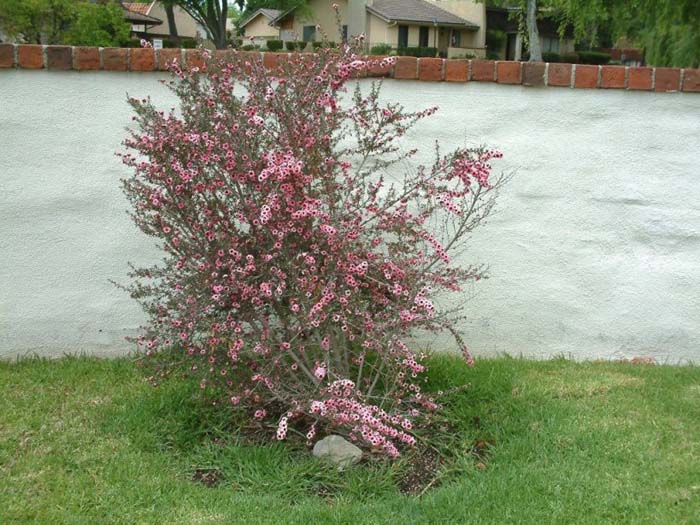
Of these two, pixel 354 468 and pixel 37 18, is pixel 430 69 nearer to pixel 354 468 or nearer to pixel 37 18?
pixel 354 468

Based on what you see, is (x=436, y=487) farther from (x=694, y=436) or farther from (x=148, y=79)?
(x=148, y=79)

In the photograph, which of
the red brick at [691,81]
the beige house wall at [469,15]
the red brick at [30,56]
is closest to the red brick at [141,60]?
the red brick at [30,56]

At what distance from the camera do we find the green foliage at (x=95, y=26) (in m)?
27.3

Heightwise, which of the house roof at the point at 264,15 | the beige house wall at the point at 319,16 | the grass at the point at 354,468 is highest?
A: the house roof at the point at 264,15

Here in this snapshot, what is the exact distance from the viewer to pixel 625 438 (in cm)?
414

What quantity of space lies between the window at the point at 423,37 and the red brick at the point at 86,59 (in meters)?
42.1

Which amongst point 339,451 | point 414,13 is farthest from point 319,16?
point 339,451

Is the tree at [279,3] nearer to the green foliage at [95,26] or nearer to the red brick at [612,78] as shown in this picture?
the green foliage at [95,26]

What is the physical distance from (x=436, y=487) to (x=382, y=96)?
2.55 metres

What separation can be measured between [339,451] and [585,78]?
9.71 ft

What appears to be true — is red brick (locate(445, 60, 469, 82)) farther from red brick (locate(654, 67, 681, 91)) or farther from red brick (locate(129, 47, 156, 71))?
red brick (locate(129, 47, 156, 71))

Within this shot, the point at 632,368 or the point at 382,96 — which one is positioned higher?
the point at 382,96

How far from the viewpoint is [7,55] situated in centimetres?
499

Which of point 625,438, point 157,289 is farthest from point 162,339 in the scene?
point 625,438
